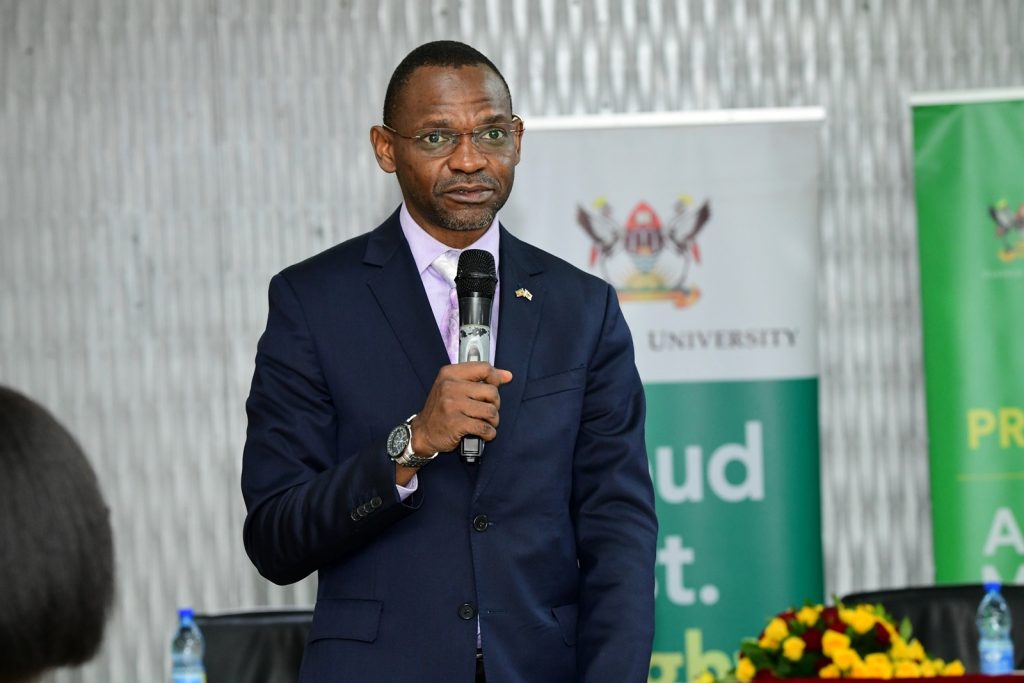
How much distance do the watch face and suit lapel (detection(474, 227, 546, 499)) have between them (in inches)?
6.6

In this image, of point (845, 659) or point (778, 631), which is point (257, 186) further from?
point (845, 659)

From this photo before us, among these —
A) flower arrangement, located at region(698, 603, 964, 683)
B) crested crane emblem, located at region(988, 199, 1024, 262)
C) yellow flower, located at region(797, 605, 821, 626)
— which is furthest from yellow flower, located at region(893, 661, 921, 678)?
Result: crested crane emblem, located at region(988, 199, 1024, 262)

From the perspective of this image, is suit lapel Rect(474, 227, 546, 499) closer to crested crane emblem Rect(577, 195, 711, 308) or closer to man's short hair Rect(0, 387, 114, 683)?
man's short hair Rect(0, 387, 114, 683)

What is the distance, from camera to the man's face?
8.05 feet

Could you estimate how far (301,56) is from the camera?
598cm

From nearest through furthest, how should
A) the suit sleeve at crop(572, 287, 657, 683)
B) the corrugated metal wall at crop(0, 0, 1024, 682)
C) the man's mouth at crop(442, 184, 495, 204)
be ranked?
the suit sleeve at crop(572, 287, 657, 683), the man's mouth at crop(442, 184, 495, 204), the corrugated metal wall at crop(0, 0, 1024, 682)

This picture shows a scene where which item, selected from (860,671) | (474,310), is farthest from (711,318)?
(474,310)

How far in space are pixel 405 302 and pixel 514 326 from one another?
7.3 inches

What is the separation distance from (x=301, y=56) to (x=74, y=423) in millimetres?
1733

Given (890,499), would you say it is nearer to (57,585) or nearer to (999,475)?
(999,475)

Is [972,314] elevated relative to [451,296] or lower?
elevated

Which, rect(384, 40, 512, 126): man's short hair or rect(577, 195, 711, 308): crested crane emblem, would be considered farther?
rect(577, 195, 711, 308): crested crane emblem

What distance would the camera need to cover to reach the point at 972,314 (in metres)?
5.44

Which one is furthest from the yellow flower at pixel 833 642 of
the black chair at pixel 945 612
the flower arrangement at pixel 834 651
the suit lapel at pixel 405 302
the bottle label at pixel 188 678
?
the bottle label at pixel 188 678
